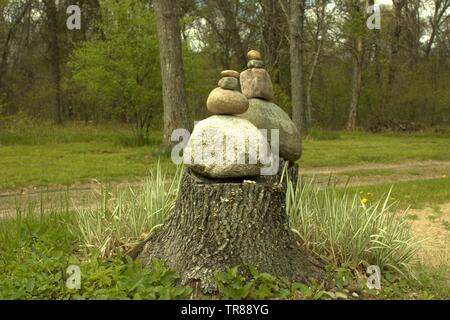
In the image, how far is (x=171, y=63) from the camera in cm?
1242

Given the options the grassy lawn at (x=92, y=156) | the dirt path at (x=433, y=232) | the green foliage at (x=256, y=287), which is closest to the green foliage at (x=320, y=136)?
the grassy lawn at (x=92, y=156)

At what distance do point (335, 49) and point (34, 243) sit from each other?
26.6 meters

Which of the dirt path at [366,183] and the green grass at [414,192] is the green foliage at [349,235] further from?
the green grass at [414,192]

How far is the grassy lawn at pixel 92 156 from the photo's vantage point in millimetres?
10302

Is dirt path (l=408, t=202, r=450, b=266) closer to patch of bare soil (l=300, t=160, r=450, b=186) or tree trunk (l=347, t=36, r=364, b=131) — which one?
patch of bare soil (l=300, t=160, r=450, b=186)

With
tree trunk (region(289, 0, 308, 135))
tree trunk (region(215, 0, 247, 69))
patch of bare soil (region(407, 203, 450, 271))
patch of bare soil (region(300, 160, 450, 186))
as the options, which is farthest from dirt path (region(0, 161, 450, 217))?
tree trunk (region(215, 0, 247, 69))

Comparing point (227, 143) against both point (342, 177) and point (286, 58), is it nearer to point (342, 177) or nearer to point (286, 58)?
point (342, 177)

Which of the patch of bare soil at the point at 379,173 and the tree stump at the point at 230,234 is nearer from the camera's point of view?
the tree stump at the point at 230,234

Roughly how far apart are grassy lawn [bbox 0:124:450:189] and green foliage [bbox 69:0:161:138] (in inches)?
51.1

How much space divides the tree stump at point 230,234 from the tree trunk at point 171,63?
851cm

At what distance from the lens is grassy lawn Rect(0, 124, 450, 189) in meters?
10.3

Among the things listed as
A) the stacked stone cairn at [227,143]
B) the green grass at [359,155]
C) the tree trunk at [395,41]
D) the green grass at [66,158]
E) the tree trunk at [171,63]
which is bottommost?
the green grass at [359,155]

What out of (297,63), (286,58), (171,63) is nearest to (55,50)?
(286,58)

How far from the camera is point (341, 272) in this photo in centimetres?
419
